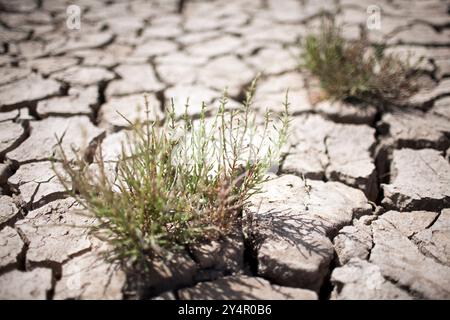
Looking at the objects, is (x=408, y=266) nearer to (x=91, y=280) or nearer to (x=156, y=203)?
(x=156, y=203)

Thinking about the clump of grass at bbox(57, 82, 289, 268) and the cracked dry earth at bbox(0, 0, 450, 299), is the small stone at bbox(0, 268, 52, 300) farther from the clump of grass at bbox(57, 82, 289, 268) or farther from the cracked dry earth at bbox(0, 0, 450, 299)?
the clump of grass at bbox(57, 82, 289, 268)

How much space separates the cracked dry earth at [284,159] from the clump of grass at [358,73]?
0.37 ft

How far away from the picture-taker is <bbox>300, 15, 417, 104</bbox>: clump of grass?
7.61ft

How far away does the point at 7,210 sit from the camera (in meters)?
1.50

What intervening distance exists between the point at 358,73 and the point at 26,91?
2223 millimetres

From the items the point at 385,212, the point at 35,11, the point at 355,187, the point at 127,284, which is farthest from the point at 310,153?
the point at 35,11

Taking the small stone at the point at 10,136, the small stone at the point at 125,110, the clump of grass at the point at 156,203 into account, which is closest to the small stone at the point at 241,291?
the clump of grass at the point at 156,203

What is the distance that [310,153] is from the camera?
1932 millimetres

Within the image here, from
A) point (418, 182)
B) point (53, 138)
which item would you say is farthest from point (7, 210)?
point (418, 182)

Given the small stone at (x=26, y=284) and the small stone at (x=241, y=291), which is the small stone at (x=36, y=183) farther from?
the small stone at (x=241, y=291)

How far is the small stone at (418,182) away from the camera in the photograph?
157 centimetres

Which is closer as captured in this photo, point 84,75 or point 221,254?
point 221,254
